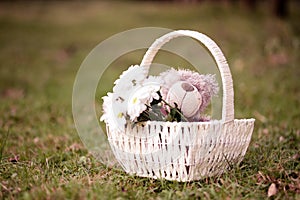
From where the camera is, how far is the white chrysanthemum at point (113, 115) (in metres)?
Result: 2.60

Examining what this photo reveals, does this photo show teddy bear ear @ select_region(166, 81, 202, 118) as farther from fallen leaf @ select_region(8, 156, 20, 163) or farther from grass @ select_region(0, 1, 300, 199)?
fallen leaf @ select_region(8, 156, 20, 163)

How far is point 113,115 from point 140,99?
8.8 inches

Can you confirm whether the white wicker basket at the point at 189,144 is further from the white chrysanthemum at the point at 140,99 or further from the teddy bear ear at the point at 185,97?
the teddy bear ear at the point at 185,97

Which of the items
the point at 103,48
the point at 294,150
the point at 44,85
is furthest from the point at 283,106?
the point at 103,48

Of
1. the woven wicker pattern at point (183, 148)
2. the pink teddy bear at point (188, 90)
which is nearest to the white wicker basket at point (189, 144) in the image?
the woven wicker pattern at point (183, 148)

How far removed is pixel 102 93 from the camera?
6438mm

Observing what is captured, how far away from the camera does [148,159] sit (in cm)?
258

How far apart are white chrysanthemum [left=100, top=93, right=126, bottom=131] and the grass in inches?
12.1

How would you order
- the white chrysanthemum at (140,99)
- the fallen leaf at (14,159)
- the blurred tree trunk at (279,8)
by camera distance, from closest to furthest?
the white chrysanthemum at (140,99) → the fallen leaf at (14,159) → the blurred tree trunk at (279,8)

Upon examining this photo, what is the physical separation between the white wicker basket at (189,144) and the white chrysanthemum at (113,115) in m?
0.05

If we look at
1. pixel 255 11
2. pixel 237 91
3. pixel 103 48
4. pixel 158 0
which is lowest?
pixel 237 91

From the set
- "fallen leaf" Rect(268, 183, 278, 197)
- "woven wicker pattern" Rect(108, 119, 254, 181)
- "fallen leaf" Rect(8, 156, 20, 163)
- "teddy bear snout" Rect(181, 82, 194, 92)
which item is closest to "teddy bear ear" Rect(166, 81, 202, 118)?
"teddy bear snout" Rect(181, 82, 194, 92)

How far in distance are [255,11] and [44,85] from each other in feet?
24.2

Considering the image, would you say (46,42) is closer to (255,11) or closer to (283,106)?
(255,11)
